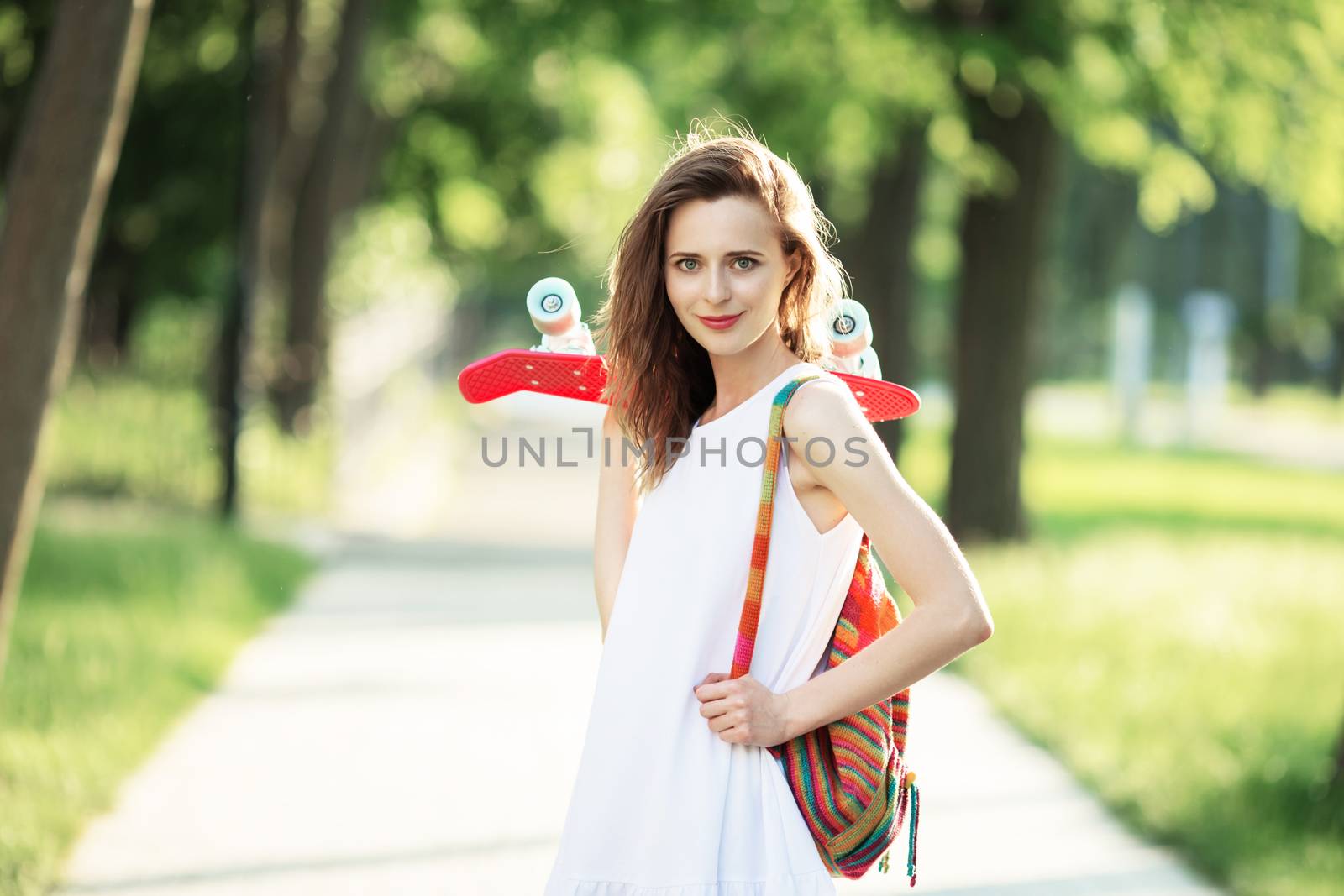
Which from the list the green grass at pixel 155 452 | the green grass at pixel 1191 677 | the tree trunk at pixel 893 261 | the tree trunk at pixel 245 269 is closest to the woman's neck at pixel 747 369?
the green grass at pixel 1191 677

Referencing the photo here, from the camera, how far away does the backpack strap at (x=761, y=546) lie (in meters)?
2.27

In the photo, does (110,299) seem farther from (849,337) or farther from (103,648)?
(849,337)

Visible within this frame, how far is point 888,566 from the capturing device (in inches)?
86.7

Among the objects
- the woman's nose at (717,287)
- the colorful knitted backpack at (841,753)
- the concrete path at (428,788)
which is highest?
the woman's nose at (717,287)

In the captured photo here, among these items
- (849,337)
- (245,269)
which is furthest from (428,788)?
(245,269)

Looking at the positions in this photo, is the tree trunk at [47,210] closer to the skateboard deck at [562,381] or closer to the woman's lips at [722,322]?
the skateboard deck at [562,381]

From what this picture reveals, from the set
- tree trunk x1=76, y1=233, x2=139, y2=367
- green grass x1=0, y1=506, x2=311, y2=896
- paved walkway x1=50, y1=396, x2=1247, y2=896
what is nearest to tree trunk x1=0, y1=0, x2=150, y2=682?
green grass x1=0, y1=506, x2=311, y2=896

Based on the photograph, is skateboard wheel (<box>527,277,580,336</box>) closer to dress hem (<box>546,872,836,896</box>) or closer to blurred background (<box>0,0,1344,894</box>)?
blurred background (<box>0,0,1344,894</box>)

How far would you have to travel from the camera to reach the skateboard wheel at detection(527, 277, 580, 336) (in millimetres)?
2582

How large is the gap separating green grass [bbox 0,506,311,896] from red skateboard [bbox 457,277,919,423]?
261 cm

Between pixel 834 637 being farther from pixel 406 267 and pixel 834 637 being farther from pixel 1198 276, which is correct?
pixel 1198 276

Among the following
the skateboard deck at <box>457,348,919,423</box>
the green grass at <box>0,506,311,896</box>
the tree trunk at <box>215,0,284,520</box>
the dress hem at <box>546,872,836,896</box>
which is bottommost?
the green grass at <box>0,506,311,896</box>

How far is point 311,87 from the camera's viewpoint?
63.7 feet

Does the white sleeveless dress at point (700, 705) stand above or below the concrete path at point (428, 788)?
above
